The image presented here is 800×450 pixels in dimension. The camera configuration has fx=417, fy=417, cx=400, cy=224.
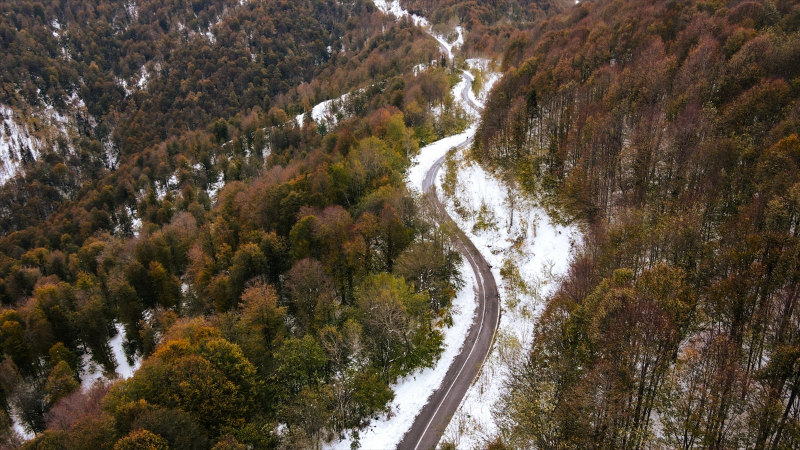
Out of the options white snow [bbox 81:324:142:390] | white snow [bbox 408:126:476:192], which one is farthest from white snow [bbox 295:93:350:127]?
white snow [bbox 81:324:142:390]

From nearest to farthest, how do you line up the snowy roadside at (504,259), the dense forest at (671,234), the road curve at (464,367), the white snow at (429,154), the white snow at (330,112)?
the dense forest at (671,234) < the road curve at (464,367) < the snowy roadside at (504,259) < the white snow at (429,154) < the white snow at (330,112)

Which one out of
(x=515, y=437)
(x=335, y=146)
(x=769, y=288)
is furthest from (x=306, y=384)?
(x=335, y=146)

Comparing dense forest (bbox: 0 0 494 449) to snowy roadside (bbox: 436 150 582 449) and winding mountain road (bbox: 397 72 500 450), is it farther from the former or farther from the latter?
snowy roadside (bbox: 436 150 582 449)

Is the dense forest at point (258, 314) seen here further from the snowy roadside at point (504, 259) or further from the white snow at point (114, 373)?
the snowy roadside at point (504, 259)

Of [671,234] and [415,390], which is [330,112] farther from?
[671,234]

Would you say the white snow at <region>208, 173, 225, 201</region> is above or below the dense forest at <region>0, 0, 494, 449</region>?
above

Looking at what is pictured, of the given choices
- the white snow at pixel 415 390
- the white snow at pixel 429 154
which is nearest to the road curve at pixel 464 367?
the white snow at pixel 415 390

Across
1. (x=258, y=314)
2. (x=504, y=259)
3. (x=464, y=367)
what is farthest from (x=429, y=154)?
(x=258, y=314)

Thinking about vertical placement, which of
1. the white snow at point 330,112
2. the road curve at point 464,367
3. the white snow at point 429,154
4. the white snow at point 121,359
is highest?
the white snow at point 330,112
